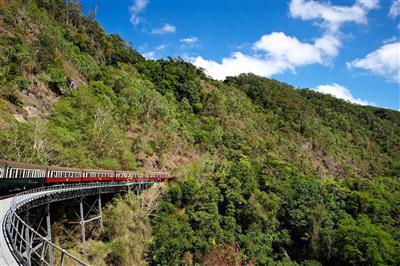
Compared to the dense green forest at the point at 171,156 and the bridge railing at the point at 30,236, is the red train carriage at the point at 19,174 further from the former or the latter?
the dense green forest at the point at 171,156

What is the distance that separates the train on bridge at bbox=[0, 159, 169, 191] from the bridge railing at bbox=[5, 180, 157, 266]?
0.93 m

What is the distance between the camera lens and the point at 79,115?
5662 cm

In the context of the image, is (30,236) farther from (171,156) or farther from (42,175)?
(171,156)

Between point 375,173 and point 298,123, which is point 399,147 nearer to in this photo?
point 375,173

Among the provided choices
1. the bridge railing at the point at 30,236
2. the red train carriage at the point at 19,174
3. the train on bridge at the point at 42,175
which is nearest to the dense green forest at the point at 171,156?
the train on bridge at the point at 42,175

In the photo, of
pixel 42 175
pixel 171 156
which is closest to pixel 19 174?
pixel 42 175

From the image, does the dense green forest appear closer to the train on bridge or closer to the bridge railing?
the train on bridge

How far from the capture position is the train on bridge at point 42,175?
74.5ft

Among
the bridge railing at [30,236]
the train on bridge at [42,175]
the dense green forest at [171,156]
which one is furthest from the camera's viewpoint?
the dense green forest at [171,156]

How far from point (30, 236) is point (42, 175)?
1053cm

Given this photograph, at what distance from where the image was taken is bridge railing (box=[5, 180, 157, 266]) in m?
11.0

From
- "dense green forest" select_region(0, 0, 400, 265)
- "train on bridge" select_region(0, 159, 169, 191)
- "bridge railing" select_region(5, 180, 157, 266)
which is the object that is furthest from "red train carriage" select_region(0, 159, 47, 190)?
"dense green forest" select_region(0, 0, 400, 265)

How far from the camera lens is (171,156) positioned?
227 feet

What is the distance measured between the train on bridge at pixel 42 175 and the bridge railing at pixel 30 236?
0.93 m
